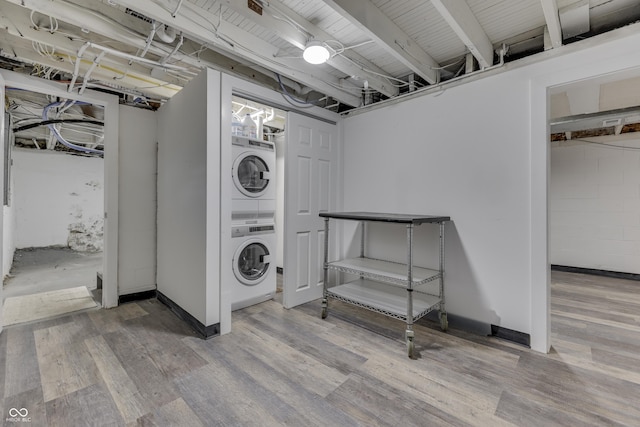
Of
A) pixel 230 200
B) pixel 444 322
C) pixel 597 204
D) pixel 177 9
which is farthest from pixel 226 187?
pixel 597 204

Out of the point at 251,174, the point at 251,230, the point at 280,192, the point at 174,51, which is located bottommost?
the point at 251,230

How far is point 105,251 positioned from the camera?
279cm

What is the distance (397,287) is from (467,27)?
2.15 meters

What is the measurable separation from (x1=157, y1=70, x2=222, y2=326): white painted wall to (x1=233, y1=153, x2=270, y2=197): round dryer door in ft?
1.68

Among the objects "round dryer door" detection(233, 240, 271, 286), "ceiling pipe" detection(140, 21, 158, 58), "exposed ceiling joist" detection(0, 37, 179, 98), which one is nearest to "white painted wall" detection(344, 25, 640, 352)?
"round dryer door" detection(233, 240, 271, 286)

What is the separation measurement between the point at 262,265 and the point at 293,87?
1957mm

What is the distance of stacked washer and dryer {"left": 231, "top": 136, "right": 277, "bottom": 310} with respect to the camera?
2.80 meters

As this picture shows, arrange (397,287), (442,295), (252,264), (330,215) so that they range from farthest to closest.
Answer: (252,264)
(397,287)
(330,215)
(442,295)

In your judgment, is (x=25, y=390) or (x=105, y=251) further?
(x=105, y=251)

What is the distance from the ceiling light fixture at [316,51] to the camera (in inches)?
73.0

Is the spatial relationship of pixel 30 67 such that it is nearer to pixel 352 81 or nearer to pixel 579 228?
pixel 352 81

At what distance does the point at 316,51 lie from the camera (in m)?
1.88

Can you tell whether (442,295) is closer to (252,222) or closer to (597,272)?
(252,222)

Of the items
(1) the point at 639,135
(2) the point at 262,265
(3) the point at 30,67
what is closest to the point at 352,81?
(2) the point at 262,265
